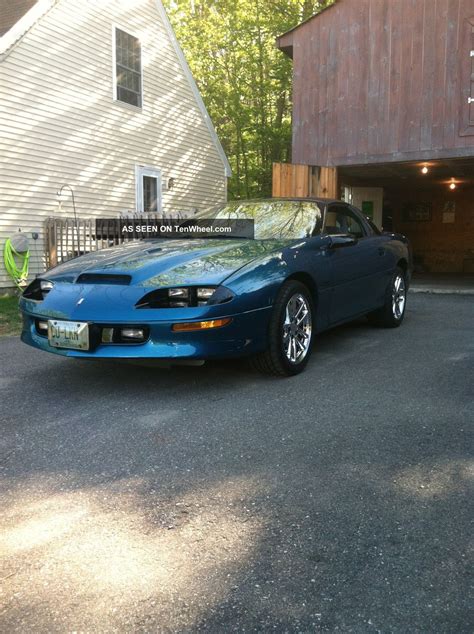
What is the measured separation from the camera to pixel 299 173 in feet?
36.6

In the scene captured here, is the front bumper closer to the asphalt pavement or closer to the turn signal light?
the turn signal light

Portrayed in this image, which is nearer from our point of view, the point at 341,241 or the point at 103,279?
the point at 103,279

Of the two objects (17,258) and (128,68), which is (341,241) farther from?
(128,68)

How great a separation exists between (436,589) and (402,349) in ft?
12.3

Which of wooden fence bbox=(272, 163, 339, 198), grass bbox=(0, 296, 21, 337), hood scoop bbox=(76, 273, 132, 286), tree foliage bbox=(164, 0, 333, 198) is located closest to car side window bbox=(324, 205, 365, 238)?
hood scoop bbox=(76, 273, 132, 286)

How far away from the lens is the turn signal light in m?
3.59

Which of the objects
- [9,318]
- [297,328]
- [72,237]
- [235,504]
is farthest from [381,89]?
[235,504]

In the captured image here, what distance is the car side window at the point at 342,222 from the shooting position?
5079mm

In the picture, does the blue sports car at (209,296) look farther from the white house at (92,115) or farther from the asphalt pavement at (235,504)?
the white house at (92,115)

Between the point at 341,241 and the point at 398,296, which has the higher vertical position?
the point at 341,241

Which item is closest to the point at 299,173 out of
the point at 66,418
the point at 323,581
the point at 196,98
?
the point at 196,98

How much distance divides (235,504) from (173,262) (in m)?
2.05

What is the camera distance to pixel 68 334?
369 cm

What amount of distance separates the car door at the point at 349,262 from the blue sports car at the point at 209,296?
0.02m
